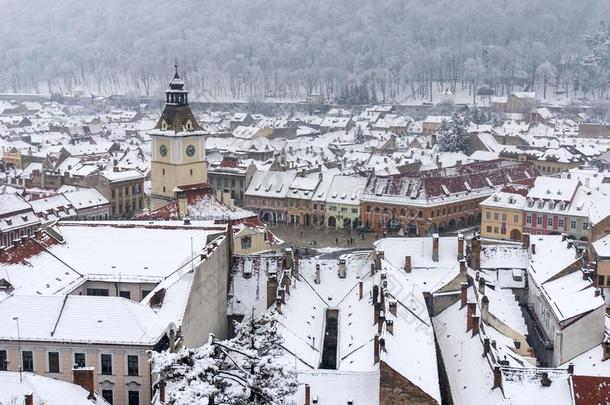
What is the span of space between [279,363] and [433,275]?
2852 centimetres

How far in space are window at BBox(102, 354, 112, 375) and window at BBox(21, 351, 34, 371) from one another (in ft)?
A: 10.0

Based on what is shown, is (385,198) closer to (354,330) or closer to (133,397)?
(354,330)

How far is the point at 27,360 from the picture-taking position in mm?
37000

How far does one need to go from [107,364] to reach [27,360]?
3.46 meters

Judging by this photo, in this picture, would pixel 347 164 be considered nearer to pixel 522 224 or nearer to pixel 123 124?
pixel 522 224

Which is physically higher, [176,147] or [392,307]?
[176,147]

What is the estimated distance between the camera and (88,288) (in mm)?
45562

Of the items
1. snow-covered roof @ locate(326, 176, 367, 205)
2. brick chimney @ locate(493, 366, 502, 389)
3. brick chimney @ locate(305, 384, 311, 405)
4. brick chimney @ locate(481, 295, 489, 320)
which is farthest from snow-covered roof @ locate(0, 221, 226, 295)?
snow-covered roof @ locate(326, 176, 367, 205)

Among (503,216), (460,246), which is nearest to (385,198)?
(503,216)

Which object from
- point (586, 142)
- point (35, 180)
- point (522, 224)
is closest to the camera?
point (522, 224)

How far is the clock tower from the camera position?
70.4m

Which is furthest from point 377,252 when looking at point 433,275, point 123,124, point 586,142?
point 123,124

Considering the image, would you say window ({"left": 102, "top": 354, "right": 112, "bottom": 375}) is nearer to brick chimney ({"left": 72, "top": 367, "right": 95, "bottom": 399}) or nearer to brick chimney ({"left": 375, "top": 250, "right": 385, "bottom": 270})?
brick chimney ({"left": 72, "top": 367, "right": 95, "bottom": 399})

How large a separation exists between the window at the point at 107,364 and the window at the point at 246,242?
2440cm
